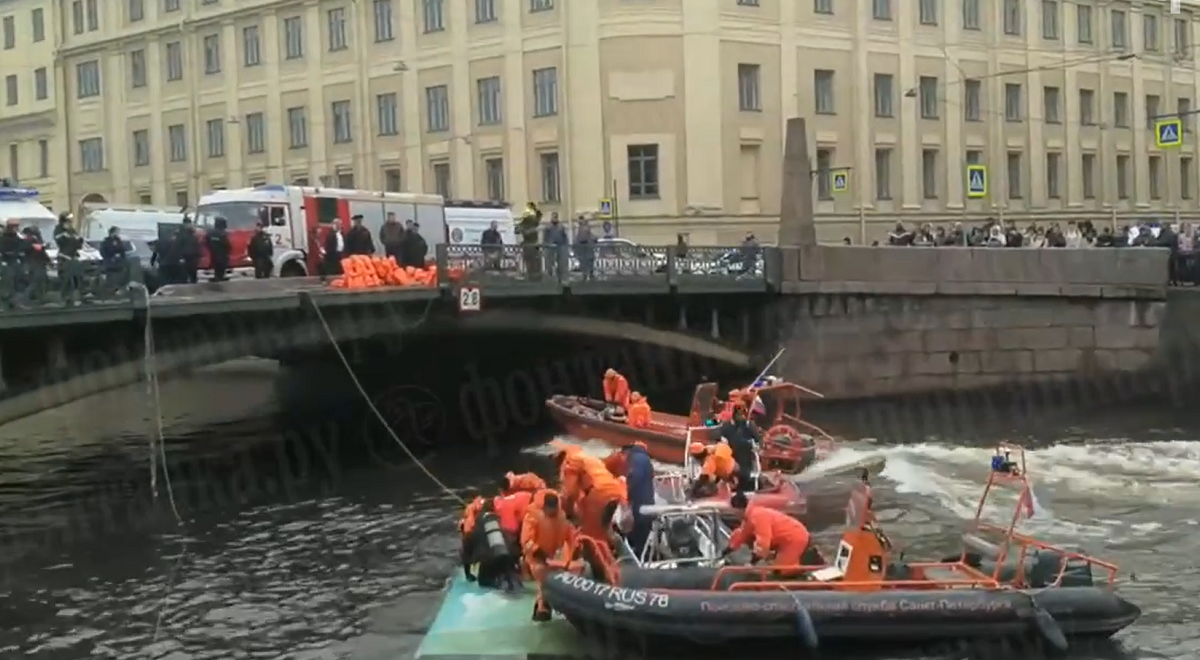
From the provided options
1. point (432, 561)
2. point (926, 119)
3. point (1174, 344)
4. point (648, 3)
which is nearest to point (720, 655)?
point (432, 561)

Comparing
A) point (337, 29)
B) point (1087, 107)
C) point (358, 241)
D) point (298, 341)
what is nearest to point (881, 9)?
point (1087, 107)

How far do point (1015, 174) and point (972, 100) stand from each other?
12.7ft

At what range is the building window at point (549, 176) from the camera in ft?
162

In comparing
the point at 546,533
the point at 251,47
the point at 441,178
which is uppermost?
the point at 251,47

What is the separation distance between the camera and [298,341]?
24.9 meters

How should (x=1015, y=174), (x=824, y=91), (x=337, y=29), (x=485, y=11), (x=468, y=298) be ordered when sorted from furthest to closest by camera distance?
(x=1015, y=174), (x=337, y=29), (x=824, y=91), (x=485, y=11), (x=468, y=298)

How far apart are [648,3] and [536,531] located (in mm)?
33882

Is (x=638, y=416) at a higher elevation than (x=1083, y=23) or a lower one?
lower

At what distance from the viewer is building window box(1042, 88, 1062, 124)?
5888 centimetres

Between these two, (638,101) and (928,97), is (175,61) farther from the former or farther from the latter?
(928,97)

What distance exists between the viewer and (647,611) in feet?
46.8

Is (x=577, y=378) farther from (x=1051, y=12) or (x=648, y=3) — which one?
(x=1051, y=12)

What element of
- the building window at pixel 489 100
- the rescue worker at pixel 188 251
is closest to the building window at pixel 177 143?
the building window at pixel 489 100

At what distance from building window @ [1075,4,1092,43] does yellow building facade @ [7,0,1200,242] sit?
5.5 inches
